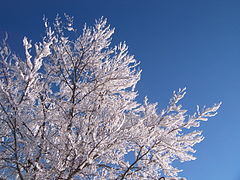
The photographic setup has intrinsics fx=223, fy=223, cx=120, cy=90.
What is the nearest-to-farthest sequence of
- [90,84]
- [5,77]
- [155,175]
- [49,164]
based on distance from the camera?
[49,164] → [5,77] → [155,175] → [90,84]

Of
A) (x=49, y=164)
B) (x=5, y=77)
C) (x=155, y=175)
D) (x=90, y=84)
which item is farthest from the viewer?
(x=90, y=84)

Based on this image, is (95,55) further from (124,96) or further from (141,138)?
(141,138)

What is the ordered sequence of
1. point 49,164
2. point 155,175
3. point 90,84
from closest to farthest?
1. point 49,164
2. point 155,175
3. point 90,84

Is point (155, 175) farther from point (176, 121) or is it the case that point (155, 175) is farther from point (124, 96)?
point (124, 96)

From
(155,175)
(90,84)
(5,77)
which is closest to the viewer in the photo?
(5,77)

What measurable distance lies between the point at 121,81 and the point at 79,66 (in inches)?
41.1

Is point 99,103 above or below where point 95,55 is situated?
below

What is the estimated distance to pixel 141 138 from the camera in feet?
13.2

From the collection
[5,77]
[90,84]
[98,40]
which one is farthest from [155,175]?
[5,77]

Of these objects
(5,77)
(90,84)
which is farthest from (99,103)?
(5,77)

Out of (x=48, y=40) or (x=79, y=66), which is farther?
(x=79, y=66)

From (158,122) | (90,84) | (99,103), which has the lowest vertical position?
(158,122)

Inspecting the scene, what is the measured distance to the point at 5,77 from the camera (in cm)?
437

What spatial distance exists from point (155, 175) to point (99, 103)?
195 cm
